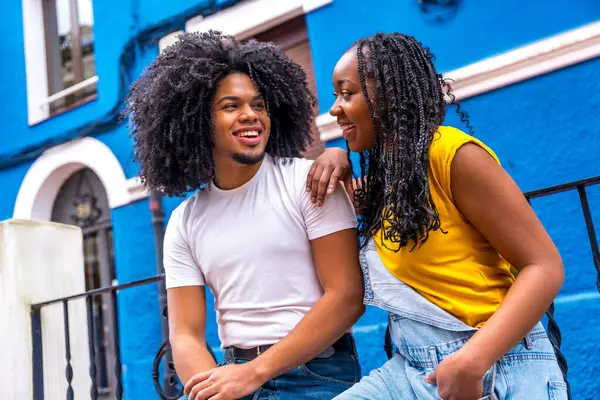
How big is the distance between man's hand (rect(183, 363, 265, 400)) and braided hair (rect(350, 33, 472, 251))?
1.77 ft

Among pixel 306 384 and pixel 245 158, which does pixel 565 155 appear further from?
pixel 306 384

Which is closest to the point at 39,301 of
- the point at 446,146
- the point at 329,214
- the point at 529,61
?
the point at 329,214

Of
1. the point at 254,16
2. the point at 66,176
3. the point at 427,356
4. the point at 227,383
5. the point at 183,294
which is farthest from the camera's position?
the point at 66,176

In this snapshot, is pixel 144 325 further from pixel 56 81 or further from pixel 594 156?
pixel 594 156

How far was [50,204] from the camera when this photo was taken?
7.25 metres

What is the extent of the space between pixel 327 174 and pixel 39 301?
269 cm

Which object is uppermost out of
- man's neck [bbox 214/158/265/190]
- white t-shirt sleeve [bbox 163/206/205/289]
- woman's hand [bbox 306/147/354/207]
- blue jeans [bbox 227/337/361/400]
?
man's neck [bbox 214/158/265/190]

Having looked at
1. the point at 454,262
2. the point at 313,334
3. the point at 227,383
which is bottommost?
the point at 227,383

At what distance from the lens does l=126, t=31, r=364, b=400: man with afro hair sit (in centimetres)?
196

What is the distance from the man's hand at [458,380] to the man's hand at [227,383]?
2.18ft

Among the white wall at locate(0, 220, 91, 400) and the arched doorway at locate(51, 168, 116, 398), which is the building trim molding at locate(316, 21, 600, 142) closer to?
the white wall at locate(0, 220, 91, 400)

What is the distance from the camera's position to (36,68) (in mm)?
7469

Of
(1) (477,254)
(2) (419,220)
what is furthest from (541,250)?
(2) (419,220)

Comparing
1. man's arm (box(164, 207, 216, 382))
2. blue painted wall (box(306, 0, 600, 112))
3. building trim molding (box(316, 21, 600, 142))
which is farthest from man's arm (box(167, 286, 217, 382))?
blue painted wall (box(306, 0, 600, 112))
